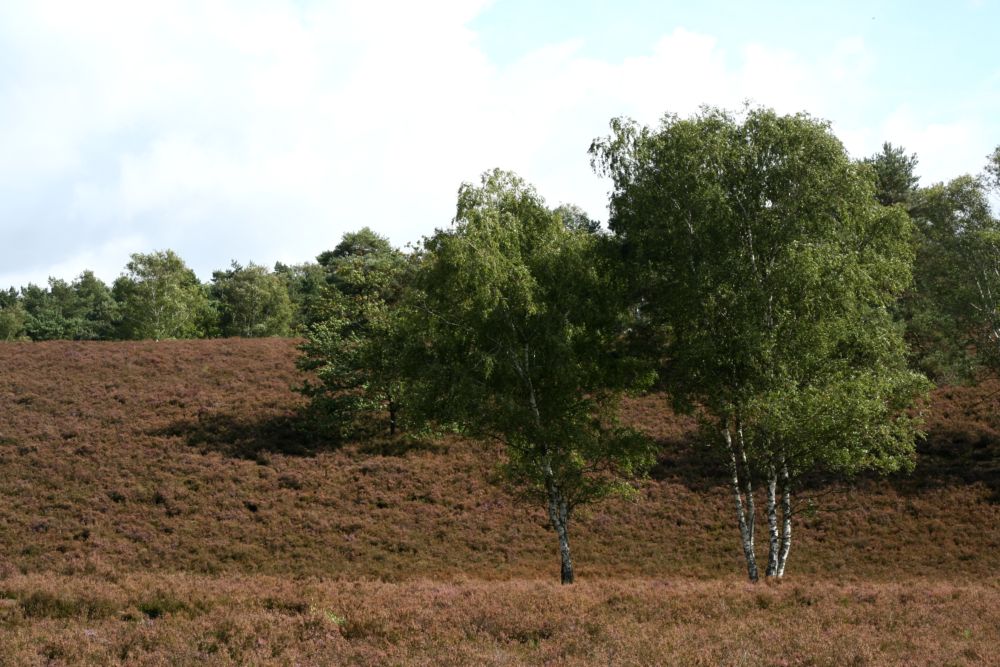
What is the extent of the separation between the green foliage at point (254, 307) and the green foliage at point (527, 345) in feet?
195

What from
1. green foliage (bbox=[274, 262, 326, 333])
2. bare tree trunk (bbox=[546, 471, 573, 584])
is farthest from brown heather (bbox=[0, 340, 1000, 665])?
green foliage (bbox=[274, 262, 326, 333])

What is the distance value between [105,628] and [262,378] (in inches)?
1306

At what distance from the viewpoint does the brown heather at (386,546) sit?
1390cm

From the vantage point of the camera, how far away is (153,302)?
71438 millimetres

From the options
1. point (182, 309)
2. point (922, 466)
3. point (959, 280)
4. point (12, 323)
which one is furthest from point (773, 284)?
point (12, 323)

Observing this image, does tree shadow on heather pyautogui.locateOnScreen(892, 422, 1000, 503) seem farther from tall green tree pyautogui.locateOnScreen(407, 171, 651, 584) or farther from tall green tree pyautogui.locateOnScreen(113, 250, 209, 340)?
tall green tree pyautogui.locateOnScreen(113, 250, 209, 340)

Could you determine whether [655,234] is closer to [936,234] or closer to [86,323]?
[936,234]

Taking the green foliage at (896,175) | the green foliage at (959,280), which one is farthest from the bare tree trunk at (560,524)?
Result: the green foliage at (896,175)

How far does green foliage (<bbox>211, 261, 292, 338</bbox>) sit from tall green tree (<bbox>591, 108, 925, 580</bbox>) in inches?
2453

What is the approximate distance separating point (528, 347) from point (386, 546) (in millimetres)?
12422

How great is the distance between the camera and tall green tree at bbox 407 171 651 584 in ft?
70.5

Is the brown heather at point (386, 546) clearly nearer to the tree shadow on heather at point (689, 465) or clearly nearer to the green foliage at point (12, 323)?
the tree shadow on heather at point (689, 465)

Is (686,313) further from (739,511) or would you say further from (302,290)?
(302,290)

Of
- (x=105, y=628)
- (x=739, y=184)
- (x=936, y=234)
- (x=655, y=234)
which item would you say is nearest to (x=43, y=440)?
(x=105, y=628)
